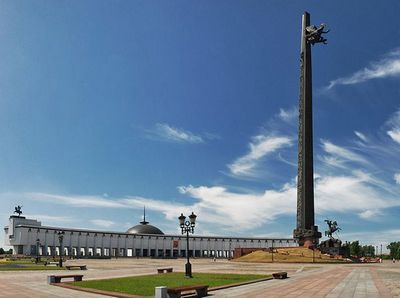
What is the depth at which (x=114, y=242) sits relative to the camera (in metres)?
147

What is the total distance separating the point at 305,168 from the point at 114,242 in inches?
3400

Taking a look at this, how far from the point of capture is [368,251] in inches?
7643

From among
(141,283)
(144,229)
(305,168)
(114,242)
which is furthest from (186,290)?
(144,229)

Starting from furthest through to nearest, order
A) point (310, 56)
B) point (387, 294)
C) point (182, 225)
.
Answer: point (310, 56) → point (182, 225) → point (387, 294)

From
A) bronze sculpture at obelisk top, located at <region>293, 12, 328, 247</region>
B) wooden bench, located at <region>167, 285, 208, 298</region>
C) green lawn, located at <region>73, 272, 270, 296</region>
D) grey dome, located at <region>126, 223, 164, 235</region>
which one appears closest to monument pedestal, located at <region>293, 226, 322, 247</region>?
bronze sculpture at obelisk top, located at <region>293, 12, 328, 247</region>

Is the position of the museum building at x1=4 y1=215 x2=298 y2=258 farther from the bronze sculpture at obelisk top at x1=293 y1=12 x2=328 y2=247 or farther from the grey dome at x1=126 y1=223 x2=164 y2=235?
the bronze sculpture at obelisk top at x1=293 y1=12 x2=328 y2=247

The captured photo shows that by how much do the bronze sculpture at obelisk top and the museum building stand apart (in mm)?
64650

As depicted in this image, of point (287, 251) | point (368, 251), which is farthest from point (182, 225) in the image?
point (368, 251)

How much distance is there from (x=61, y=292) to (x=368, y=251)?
196706 millimetres

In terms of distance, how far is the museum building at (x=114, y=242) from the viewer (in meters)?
127

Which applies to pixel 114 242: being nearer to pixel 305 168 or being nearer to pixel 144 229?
pixel 144 229

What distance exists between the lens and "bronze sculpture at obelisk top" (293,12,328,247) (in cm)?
8175

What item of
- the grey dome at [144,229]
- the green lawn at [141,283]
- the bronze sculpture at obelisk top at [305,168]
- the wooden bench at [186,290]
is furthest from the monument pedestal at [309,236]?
the grey dome at [144,229]

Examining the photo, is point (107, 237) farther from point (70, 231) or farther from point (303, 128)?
point (303, 128)
